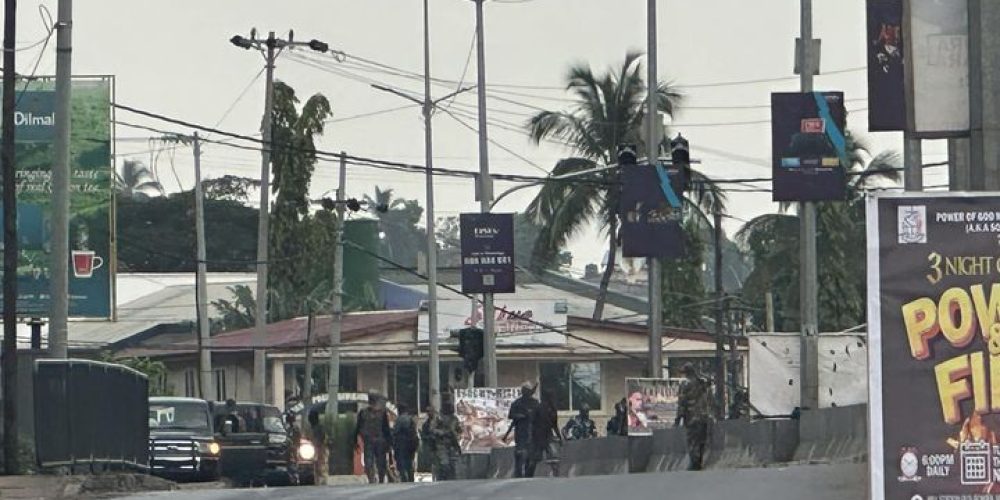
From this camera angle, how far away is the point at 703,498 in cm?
2034

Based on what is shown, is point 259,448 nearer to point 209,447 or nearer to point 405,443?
point 405,443

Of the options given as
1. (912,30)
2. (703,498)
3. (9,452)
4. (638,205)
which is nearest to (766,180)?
(638,205)

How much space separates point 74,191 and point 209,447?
540 inches

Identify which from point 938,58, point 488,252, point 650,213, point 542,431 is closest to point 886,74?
point 938,58

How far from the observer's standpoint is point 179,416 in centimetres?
3453

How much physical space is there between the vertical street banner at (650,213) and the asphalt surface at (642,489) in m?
14.5

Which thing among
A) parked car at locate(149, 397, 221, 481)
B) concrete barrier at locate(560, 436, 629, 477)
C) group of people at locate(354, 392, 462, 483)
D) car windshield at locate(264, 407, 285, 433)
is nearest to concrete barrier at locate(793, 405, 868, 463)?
concrete barrier at locate(560, 436, 629, 477)

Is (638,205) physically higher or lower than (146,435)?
higher

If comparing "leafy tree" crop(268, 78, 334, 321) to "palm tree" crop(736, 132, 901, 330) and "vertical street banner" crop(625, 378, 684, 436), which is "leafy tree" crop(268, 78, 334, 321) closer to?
A: "palm tree" crop(736, 132, 901, 330)

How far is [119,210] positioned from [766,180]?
4842cm

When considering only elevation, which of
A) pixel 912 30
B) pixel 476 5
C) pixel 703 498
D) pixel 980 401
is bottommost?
pixel 703 498

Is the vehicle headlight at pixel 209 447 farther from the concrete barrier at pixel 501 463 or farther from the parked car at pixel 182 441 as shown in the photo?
the concrete barrier at pixel 501 463

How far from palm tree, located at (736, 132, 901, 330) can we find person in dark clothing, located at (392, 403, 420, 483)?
29035 millimetres

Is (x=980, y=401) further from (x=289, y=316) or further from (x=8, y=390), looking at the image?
(x=289, y=316)
